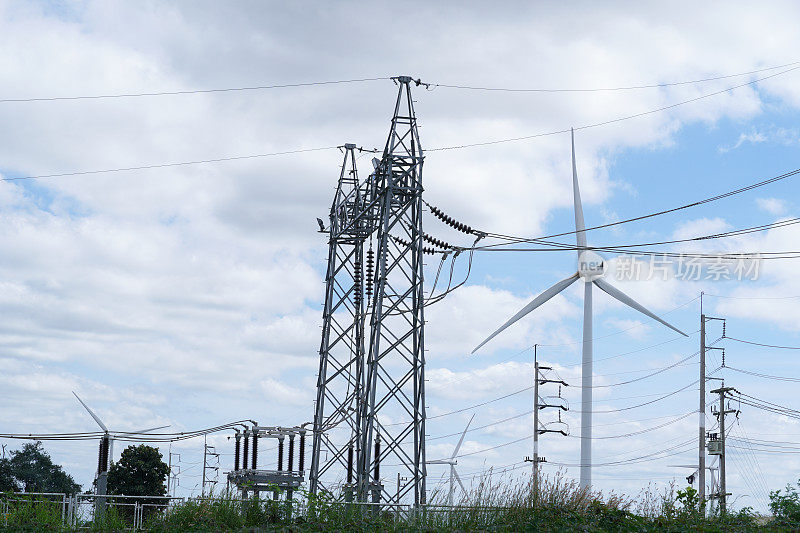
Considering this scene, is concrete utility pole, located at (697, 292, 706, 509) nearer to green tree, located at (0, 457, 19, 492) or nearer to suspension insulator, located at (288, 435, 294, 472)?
suspension insulator, located at (288, 435, 294, 472)

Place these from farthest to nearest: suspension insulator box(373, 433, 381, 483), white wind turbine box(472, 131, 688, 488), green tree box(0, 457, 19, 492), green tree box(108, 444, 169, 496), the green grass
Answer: green tree box(0, 457, 19, 492) < green tree box(108, 444, 169, 496) < white wind turbine box(472, 131, 688, 488) < suspension insulator box(373, 433, 381, 483) < the green grass

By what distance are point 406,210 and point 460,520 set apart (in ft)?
36.7

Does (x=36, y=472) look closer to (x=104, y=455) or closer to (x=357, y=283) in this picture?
(x=104, y=455)

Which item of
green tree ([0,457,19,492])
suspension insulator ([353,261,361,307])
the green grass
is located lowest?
green tree ([0,457,19,492])

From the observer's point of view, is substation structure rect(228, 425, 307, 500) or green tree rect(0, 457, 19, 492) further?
green tree rect(0, 457, 19, 492)

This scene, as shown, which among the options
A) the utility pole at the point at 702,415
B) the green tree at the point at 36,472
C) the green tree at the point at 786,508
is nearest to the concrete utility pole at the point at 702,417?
the utility pole at the point at 702,415

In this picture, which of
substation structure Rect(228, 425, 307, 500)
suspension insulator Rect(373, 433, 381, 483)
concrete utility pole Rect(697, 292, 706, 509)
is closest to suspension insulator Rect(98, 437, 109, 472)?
substation structure Rect(228, 425, 307, 500)

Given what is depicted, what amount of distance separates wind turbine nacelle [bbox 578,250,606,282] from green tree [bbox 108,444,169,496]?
3064 cm

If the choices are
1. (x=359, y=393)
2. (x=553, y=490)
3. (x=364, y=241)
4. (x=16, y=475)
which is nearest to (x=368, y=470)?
(x=359, y=393)

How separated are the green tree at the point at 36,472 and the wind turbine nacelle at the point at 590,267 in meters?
52.1

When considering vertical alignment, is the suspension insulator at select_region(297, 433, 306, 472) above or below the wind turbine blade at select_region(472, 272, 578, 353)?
below

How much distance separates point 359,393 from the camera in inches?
1174

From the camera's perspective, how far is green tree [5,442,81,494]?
257 ft

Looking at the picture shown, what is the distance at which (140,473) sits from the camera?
2350 inches
